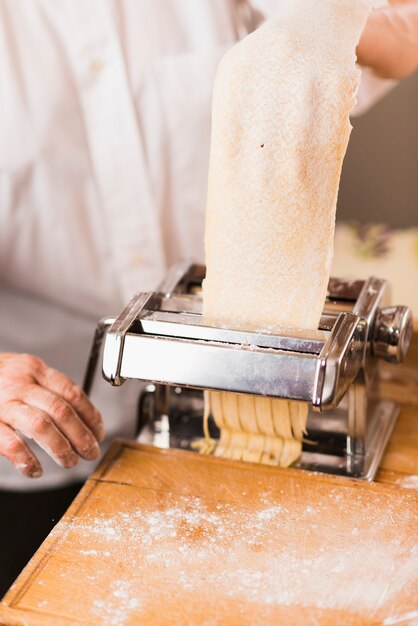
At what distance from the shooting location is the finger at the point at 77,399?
1175 millimetres

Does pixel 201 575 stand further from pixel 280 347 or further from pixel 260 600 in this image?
pixel 280 347

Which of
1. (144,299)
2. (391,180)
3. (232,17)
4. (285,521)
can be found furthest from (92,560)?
(391,180)

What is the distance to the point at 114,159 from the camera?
5.22ft

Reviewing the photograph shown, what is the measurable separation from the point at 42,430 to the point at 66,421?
0.04 meters

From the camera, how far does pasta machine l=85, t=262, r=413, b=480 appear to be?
983 mm

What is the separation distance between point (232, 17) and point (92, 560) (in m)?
1.16

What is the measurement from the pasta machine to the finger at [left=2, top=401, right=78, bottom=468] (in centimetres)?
14

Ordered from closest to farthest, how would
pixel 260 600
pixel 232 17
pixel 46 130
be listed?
pixel 260 600 → pixel 46 130 → pixel 232 17

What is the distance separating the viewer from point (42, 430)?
Result: 1105 mm

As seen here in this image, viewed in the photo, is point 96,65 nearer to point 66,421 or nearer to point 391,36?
point 391,36

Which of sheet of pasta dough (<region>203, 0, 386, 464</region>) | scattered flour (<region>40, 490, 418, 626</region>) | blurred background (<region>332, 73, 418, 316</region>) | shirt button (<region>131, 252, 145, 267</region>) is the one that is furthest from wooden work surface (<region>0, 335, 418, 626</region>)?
blurred background (<region>332, 73, 418, 316</region>)

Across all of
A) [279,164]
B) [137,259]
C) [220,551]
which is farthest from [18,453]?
[137,259]

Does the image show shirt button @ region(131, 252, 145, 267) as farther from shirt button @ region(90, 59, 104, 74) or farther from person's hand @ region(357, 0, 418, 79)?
person's hand @ region(357, 0, 418, 79)

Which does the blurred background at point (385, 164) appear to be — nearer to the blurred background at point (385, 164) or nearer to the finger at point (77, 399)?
the blurred background at point (385, 164)
